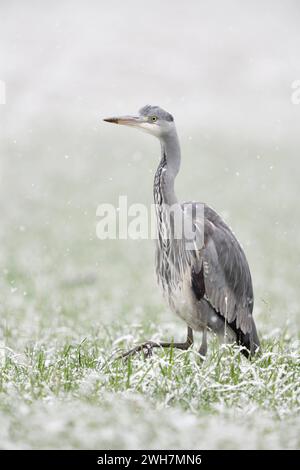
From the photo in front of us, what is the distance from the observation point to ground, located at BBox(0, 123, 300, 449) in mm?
3740

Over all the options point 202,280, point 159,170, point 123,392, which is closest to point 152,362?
point 123,392

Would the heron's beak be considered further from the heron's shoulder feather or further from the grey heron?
the heron's shoulder feather

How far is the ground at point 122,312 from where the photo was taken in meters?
3.74

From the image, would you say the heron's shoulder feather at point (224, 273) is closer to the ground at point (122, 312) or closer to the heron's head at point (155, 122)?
the ground at point (122, 312)

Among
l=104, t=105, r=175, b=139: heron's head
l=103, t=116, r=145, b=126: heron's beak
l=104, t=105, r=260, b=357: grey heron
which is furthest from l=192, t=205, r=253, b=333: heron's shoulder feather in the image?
l=103, t=116, r=145, b=126: heron's beak

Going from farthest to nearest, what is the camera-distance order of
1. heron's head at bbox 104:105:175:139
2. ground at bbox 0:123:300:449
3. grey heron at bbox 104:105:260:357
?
heron's head at bbox 104:105:175:139, grey heron at bbox 104:105:260:357, ground at bbox 0:123:300:449

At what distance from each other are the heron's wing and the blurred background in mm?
430

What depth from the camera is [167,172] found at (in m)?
5.74

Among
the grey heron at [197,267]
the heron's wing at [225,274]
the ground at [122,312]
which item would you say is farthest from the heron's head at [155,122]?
the ground at [122,312]

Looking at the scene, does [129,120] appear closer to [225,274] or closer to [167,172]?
[167,172]

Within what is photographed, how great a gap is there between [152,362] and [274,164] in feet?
58.8
